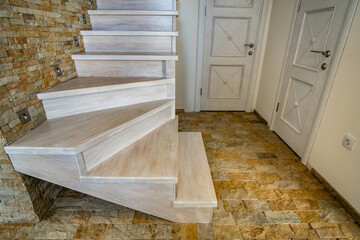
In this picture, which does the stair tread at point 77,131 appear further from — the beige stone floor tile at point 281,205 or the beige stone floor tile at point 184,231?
the beige stone floor tile at point 281,205

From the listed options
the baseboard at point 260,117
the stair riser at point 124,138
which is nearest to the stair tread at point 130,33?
the stair riser at point 124,138

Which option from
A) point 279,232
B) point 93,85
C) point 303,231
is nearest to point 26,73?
point 93,85

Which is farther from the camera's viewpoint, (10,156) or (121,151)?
(121,151)

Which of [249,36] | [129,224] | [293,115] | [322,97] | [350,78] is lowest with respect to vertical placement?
[129,224]

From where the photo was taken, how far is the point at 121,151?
4.02 ft

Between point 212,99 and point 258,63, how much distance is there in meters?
0.81

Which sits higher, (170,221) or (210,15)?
(210,15)

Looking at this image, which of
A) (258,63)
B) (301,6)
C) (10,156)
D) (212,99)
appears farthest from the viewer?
(212,99)

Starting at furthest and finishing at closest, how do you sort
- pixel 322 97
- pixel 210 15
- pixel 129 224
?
pixel 210 15, pixel 322 97, pixel 129 224

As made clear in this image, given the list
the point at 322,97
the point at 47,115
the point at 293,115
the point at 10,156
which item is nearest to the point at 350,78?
the point at 322,97

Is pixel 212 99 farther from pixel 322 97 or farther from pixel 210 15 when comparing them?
pixel 322 97

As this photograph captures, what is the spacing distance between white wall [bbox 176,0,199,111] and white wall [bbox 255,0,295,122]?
0.96 m

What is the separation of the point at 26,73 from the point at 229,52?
234cm

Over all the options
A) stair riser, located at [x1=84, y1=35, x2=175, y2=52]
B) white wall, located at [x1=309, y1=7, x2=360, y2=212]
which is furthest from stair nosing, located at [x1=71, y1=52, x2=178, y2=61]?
white wall, located at [x1=309, y1=7, x2=360, y2=212]
